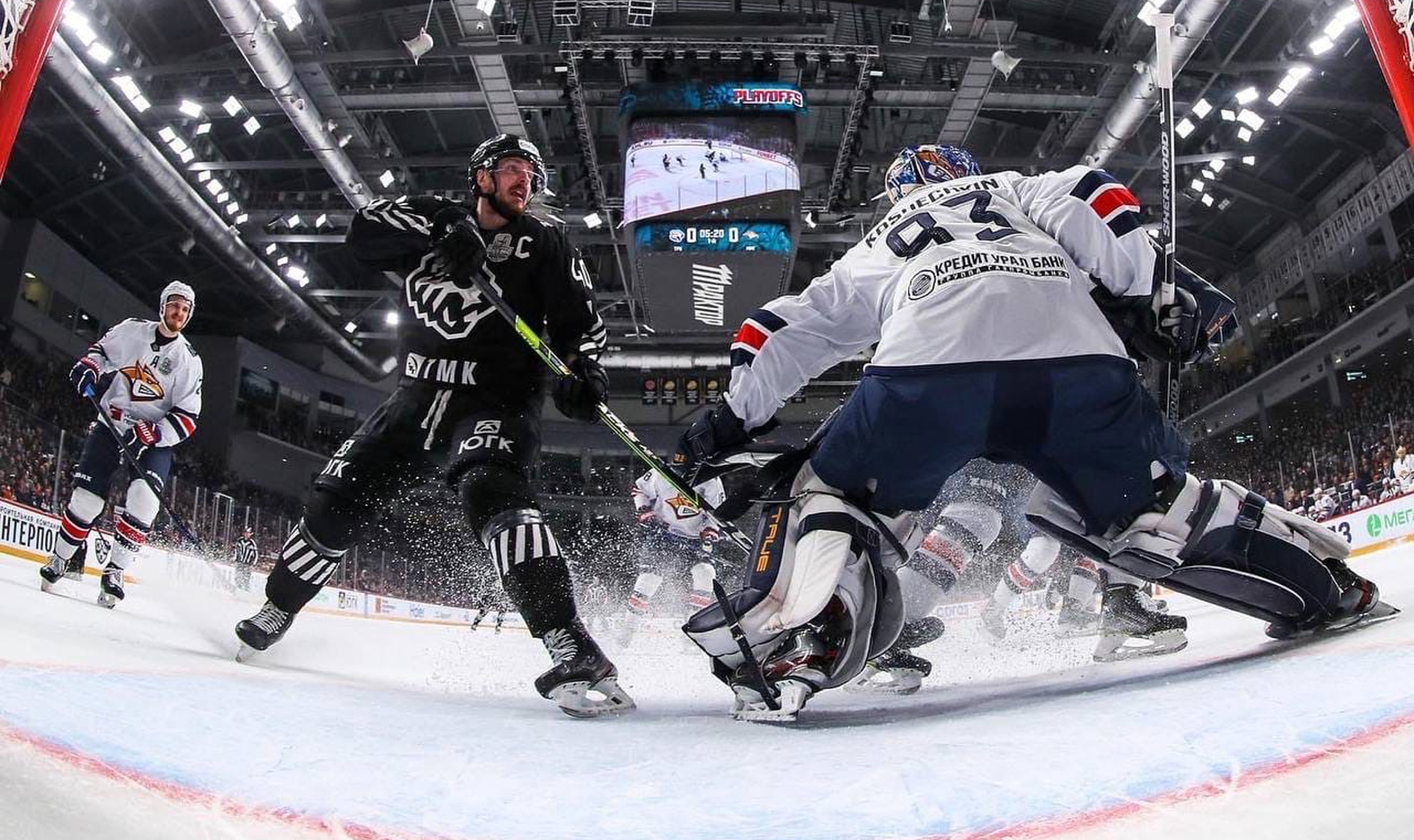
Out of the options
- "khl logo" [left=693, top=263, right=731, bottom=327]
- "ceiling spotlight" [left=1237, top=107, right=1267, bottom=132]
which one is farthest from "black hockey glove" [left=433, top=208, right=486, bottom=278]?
"ceiling spotlight" [left=1237, top=107, right=1267, bottom=132]

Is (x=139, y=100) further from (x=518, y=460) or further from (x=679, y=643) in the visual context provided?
(x=518, y=460)

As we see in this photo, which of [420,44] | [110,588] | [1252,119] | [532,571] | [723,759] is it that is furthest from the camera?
[1252,119]

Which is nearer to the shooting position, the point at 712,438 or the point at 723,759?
the point at 723,759

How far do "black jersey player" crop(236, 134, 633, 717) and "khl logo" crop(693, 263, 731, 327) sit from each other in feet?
20.1

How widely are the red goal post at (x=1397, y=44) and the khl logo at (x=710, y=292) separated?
24.1ft

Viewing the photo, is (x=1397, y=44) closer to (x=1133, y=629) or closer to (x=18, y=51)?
(x=1133, y=629)

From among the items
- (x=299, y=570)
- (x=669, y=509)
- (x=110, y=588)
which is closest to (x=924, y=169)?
(x=299, y=570)

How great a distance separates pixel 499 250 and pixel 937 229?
1173 millimetres

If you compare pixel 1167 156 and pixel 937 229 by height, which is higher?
pixel 1167 156

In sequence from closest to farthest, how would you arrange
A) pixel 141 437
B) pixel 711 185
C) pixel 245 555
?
pixel 141 437 → pixel 711 185 → pixel 245 555

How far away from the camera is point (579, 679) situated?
1.88 m

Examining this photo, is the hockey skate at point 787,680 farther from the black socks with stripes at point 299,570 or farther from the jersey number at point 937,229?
the black socks with stripes at point 299,570

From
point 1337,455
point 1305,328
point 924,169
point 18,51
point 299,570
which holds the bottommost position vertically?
point 299,570

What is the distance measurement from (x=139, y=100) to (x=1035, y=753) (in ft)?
39.0
